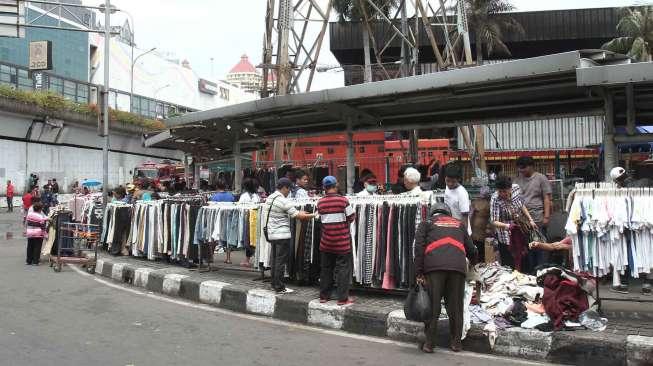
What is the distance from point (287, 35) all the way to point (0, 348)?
13458 millimetres

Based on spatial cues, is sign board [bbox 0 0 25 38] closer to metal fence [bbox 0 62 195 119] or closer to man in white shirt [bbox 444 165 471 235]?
metal fence [bbox 0 62 195 119]

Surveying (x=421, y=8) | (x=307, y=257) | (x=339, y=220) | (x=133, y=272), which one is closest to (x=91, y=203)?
(x=133, y=272)

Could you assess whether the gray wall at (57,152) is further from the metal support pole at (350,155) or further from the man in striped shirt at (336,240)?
the man in striped shirt at (336,240)

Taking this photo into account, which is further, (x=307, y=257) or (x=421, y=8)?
(x=421, y=8)

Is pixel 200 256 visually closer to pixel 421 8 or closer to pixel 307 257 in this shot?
pixel 307 257

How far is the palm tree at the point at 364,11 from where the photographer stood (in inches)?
1025

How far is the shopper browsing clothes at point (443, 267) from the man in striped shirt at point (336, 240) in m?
1.57

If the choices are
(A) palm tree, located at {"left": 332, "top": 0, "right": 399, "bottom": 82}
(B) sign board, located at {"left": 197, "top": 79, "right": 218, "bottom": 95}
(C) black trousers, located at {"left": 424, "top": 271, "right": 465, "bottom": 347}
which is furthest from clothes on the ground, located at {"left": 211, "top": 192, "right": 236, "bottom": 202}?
(B) sign board, located at {"left": 197, "top": 79, "right": 218, "bottom": 95}

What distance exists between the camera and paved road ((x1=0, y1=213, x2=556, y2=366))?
5574 millimetres

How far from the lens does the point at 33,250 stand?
12391mm

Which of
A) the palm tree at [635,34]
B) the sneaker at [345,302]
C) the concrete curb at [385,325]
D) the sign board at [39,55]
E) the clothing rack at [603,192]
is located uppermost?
the palm tree at [635,34]

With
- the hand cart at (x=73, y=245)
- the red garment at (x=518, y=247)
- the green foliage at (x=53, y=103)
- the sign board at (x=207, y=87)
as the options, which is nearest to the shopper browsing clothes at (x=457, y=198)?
the red garment at (x=518, y=247)

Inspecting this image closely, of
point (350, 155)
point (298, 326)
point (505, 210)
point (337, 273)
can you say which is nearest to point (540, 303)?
point (505, 210)

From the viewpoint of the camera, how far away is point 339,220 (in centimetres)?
727
